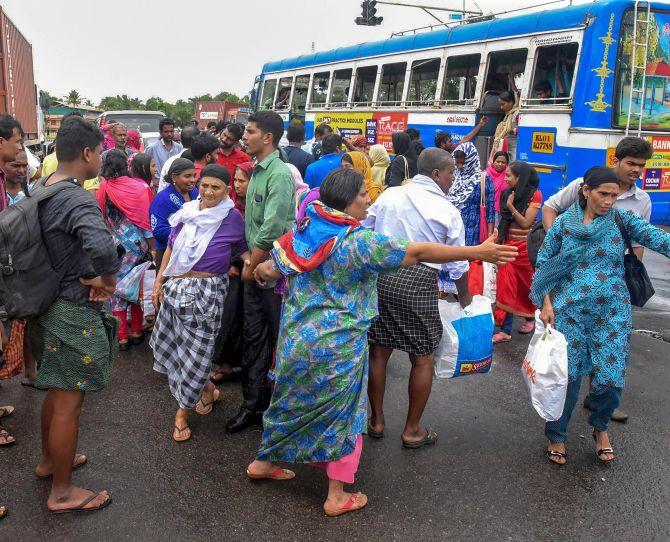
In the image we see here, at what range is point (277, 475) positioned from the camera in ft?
10.6

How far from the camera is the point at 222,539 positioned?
2748mm

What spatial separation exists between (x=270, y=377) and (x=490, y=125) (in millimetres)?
7129

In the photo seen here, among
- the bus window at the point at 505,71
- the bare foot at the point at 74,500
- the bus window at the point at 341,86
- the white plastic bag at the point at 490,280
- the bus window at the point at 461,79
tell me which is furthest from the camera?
the bus window at the point at 341,86

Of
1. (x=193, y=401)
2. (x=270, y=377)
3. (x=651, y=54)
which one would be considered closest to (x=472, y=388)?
(x=270, y=377)

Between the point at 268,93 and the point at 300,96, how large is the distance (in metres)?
2.27

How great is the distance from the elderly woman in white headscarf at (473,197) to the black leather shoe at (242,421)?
3.44 meters

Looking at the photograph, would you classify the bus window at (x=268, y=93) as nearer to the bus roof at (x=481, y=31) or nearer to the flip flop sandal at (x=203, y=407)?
the bus roof at (x=481, y=31)

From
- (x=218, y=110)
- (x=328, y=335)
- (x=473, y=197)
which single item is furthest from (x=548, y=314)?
(x=218, y=110)

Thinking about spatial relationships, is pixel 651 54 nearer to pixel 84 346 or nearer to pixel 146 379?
pixel 146 379

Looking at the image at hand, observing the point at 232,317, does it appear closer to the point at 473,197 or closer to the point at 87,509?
the point at 87,509

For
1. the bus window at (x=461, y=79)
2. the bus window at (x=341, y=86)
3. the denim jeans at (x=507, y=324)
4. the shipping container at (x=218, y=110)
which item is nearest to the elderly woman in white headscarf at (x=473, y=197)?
the denim jeans at (x=507, y=324)

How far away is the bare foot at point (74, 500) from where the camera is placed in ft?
9.46

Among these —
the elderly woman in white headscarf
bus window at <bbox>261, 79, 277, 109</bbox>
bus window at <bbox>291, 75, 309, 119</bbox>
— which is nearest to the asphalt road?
the elderly woman in white headscarf

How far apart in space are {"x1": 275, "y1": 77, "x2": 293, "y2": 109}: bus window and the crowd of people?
1187 centimetres
